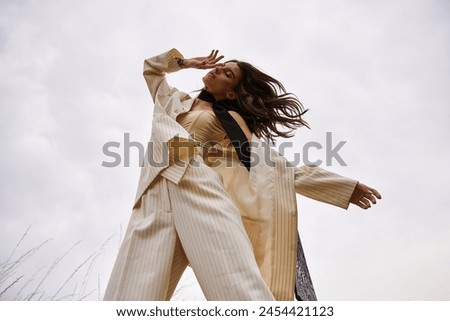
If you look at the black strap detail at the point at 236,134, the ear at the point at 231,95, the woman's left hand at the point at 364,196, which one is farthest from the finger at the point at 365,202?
the ear at the point at 231,95

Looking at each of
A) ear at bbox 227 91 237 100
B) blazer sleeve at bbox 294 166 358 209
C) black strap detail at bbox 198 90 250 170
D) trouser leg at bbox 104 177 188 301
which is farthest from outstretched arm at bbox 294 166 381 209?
ear at bbox 227 91 237 100

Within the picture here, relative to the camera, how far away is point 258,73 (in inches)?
129

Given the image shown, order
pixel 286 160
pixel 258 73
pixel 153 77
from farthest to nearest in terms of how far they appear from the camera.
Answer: pixel 258 73 < pixel 153 77 < pixel 286 160

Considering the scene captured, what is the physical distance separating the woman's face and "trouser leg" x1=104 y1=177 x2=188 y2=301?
93 cm

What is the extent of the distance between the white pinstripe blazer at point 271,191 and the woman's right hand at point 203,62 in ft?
1.15

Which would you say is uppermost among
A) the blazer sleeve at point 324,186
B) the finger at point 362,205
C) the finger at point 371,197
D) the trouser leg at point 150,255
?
the blazer sleeve at point 324,186

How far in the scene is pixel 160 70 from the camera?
288cm

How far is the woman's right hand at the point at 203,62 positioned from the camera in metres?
2.88

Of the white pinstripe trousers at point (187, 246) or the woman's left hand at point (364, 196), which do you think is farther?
the woman's left hand at point (364, 196)

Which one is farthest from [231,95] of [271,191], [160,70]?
[271,191]

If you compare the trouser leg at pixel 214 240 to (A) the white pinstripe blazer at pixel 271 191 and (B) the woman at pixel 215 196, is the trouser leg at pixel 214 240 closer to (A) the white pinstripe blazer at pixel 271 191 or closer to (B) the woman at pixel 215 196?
(B) the woman at pixel 215 196
